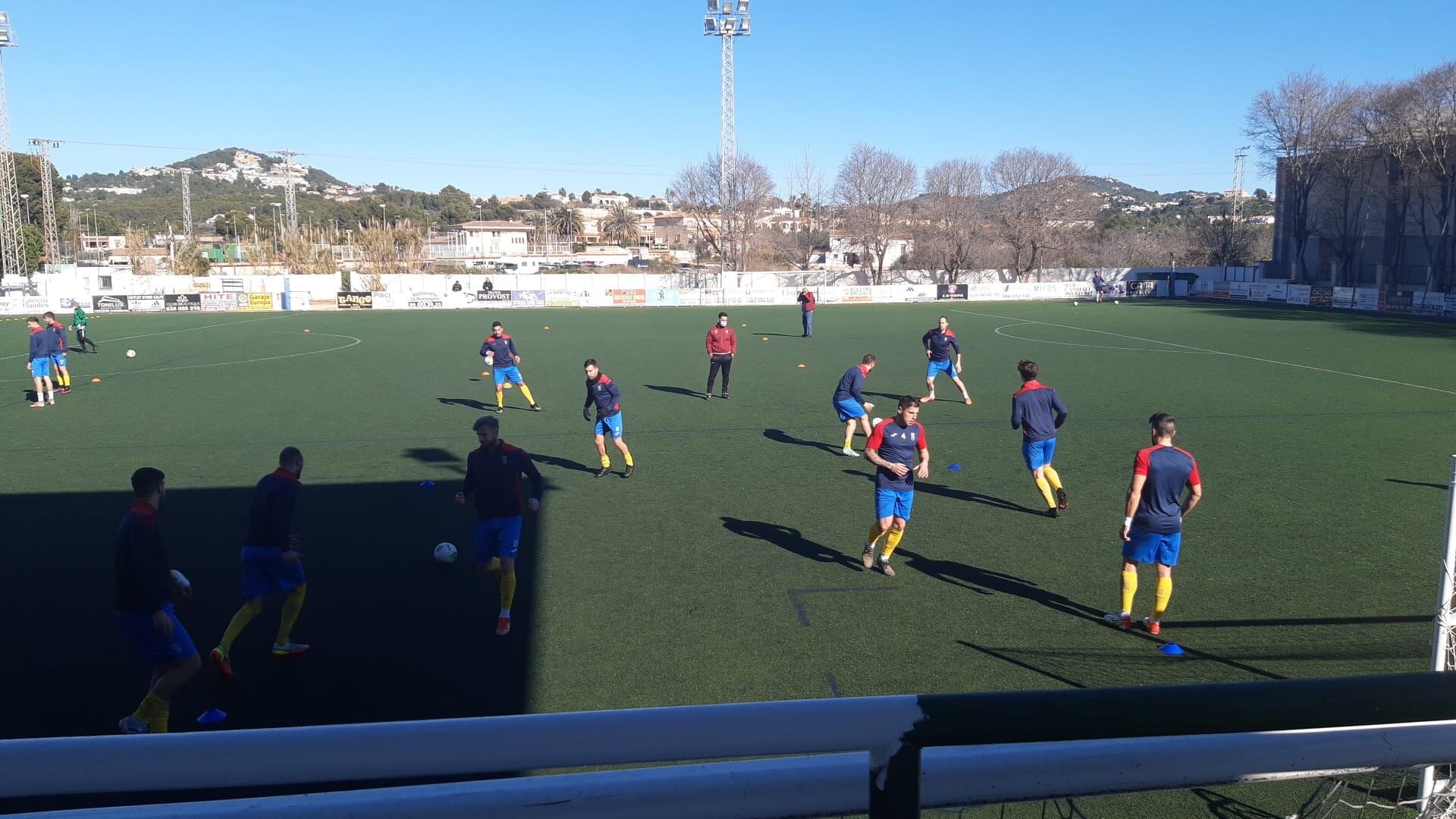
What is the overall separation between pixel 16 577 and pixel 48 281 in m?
49.9

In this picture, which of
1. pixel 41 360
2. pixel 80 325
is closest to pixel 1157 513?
pixel 41 360

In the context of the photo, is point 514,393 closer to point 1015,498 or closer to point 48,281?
point 1015,498

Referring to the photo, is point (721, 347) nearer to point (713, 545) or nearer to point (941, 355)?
point (941, 355)

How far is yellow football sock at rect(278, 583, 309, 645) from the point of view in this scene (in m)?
8.05

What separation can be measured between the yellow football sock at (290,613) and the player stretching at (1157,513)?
7024 mm

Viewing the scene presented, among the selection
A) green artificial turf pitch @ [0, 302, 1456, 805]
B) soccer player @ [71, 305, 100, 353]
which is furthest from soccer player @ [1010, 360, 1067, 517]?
soccer player @ [71, 305, 100, 353]

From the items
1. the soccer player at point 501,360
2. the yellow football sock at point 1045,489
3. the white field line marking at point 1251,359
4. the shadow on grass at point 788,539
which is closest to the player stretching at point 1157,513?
the shadow on grass at point 788,539

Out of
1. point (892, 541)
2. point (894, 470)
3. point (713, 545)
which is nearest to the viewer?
Result: point (894, 470)

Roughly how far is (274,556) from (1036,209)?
247ft

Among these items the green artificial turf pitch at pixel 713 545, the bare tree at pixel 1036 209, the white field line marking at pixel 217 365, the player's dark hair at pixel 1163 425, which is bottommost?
the green artificial turf pitch at pixel 713 545

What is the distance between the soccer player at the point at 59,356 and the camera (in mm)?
20984

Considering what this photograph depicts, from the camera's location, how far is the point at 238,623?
7.86m

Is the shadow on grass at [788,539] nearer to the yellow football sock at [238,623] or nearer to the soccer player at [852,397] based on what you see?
the soccer player at [852,397]

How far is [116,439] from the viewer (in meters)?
17.2
